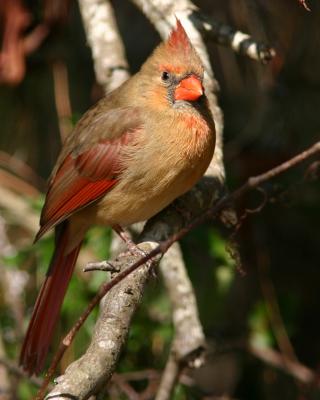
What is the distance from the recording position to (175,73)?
3592 mm

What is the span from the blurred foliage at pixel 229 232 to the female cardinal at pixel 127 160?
327mm

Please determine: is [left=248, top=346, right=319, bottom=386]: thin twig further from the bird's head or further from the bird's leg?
the bird's head

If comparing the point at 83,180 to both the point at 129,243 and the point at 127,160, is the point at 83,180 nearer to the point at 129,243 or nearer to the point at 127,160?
the point at 127,160

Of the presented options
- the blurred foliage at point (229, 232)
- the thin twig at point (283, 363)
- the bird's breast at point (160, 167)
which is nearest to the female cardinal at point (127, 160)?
the bird's breast at point (160, 167)

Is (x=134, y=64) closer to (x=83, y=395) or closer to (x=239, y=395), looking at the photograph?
(x=239, y=395)

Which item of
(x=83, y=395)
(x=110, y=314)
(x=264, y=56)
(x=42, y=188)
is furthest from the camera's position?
(x=42, y=188)

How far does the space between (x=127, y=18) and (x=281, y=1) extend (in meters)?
1.22

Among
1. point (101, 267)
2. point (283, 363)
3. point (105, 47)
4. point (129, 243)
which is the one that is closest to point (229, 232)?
point (283, 363)

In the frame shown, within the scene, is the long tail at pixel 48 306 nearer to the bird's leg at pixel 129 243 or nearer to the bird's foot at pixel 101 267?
the bird's leg at pixel 129 243

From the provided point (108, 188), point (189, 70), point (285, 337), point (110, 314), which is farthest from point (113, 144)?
point (285, 337)

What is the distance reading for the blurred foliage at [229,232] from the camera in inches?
165

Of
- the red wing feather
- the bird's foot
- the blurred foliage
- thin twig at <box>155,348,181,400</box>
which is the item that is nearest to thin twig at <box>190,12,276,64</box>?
the blurred foliage

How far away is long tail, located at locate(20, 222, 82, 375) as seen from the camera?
3717mm

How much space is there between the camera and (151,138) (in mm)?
3531
